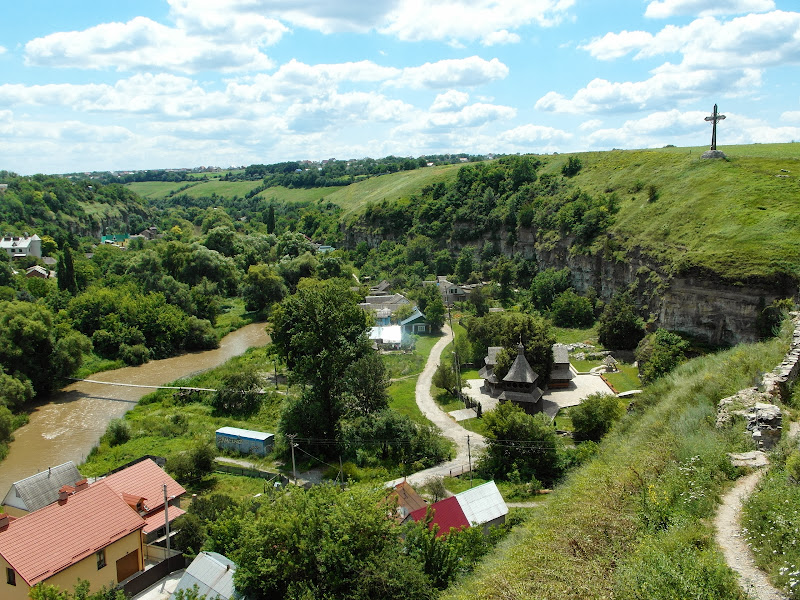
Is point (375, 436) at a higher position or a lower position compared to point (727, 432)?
lower

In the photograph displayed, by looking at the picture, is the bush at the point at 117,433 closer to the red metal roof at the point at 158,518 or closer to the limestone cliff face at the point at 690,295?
the red metal roof at the point at 158,518

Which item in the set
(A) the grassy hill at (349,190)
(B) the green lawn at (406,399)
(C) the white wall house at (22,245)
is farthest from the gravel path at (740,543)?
(A) the grassy hill at (349,190)

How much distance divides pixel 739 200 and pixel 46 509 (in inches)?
1551

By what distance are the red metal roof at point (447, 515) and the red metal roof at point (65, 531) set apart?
8.36 metres

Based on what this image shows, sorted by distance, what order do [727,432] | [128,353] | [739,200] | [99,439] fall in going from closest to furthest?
[727,432] < [99,439] < [739,200] < [128,353]

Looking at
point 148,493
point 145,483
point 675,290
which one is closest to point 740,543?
point 148,493

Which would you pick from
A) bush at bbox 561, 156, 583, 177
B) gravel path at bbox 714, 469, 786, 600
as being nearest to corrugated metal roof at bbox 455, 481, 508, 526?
gravel path at bbox 714, 469, 786, 600

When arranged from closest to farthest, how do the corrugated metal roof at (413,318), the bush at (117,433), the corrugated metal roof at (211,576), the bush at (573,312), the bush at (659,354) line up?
the corrugated metal roof at (211,576)
the bush at (117,433)
the bush at (659,354)
the bush at (573,312)
the corrugated metal roof at (413,318)

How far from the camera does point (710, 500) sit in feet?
31.1

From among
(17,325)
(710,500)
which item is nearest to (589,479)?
(710,500)

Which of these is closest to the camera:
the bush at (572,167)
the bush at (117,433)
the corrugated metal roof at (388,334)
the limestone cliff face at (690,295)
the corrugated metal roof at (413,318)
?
the bush at (117,433)

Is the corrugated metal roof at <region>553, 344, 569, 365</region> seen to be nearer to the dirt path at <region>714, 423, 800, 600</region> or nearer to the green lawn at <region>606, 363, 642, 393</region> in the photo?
the green lawn at <region>606, 363, 642, 393</region>

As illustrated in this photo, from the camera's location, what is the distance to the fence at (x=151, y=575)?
15.6 m

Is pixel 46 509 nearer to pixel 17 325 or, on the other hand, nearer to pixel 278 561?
pixel 278 561
